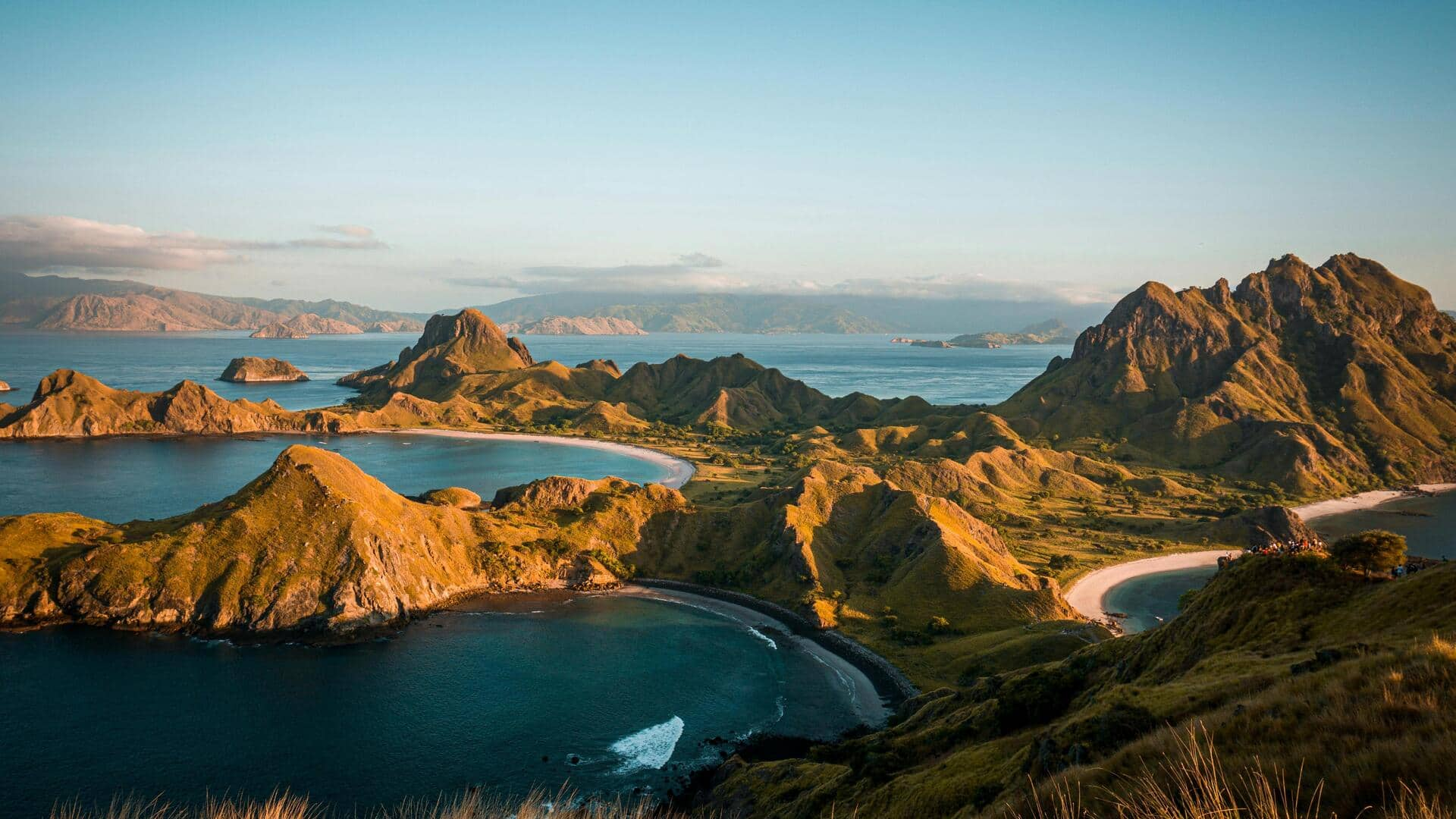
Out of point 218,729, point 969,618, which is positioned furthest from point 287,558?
point 969,618

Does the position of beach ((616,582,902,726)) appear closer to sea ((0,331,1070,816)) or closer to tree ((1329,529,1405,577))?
sea ((0,331,1070,816))

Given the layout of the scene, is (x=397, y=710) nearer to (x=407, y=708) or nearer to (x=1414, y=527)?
(x=407, y=708)

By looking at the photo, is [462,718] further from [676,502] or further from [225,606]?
[676,502]

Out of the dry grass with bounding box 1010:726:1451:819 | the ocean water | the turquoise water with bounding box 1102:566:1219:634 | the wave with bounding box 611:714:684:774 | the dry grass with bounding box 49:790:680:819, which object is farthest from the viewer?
the turquoise water with bounding box 1102:566:1219:634

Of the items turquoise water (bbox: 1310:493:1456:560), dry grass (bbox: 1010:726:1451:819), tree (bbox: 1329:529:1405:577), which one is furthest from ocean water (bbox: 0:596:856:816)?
turquoise water (bbox: 1310:493:1456:560)

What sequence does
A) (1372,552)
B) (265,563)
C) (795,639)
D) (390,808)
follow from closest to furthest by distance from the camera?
(1372,552)
(390,808)
(265,563)
(795,639)

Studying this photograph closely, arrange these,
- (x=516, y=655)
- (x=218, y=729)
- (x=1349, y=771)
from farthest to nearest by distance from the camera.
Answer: (x=516, y=655) → (x=218, y=729) → (x=1349, y=771)

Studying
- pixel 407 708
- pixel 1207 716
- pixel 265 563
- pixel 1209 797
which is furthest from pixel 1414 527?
pixel 265 563
